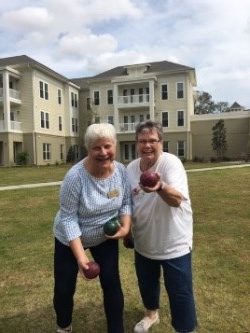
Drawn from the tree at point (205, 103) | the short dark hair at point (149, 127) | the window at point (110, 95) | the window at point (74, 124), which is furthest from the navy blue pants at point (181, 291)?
the tree at point (205, 103)

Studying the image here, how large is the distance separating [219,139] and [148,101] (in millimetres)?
7985

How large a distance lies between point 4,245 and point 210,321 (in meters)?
4.20

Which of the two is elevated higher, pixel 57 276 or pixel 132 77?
pixel 132 77

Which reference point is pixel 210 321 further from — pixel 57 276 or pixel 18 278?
pixel 18 278

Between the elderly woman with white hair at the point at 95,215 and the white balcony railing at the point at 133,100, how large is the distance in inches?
1577

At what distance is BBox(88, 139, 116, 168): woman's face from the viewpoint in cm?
308

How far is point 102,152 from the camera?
3.09 m

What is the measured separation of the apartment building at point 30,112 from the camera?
117ft

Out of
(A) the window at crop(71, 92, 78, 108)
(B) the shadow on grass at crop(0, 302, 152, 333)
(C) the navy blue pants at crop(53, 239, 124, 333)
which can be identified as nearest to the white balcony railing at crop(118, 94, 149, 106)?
(A) the window at crop(71, 92, 78, 108)

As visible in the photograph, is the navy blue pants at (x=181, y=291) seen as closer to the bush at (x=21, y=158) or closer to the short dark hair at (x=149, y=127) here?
the short dark hair at (x=149, y=127)

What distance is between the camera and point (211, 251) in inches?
253

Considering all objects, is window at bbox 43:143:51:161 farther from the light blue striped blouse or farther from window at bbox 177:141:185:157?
the light blue striped blouse

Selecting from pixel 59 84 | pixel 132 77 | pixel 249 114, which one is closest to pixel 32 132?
pixel 59 84

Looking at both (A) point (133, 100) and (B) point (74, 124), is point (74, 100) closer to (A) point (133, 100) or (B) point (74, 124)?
(B) point (74, 124)
